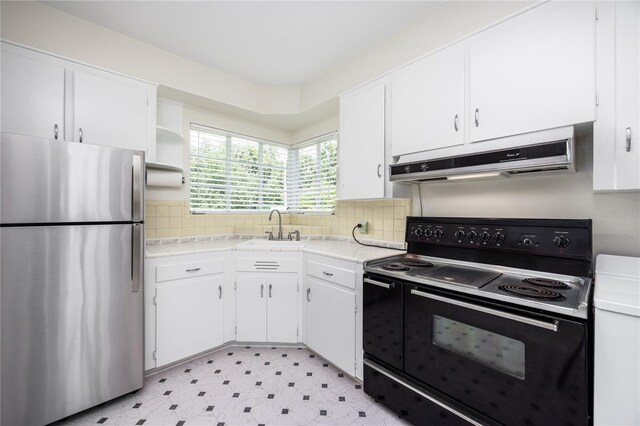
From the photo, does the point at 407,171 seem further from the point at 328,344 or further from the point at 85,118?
the point at 85,118

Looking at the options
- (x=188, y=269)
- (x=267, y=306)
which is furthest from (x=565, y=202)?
(x=188, y=269)

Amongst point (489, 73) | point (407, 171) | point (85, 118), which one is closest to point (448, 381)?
point (407, 171)

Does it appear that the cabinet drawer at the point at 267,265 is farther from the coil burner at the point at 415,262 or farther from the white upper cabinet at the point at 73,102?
the white upper cabinet at the point at 73,102

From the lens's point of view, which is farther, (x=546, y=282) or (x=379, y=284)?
(x=379, y=284)

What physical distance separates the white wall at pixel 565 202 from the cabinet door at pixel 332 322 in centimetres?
106

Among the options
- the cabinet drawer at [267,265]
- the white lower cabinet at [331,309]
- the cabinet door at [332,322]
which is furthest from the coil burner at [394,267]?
the cabinet drawer at [267,265]

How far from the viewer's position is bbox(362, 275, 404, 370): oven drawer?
162 centimetres

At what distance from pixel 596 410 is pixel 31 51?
11.9ft

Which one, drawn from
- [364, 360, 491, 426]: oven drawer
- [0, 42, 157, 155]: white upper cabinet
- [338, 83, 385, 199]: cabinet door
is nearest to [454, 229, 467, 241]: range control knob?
[338, 83, 385, 199]: cabinet door

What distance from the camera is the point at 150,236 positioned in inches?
→ 102

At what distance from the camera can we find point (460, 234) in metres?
1.80

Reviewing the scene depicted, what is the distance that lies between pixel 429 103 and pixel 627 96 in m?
0.94

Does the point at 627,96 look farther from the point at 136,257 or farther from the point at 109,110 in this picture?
the point at 109,110

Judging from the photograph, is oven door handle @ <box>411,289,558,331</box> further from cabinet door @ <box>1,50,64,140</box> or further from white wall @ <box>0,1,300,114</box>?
cabinet door @ <box>1,50,64,140</box>
